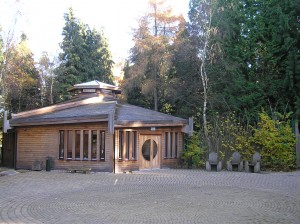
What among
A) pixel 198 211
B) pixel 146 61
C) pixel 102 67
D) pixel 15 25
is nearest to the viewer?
pixel 198 211

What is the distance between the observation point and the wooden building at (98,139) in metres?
18.1

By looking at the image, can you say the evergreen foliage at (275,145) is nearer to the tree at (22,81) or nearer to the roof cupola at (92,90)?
the roof cupola at (92,90)

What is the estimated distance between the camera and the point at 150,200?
994 cm

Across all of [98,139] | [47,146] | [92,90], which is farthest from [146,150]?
[92,90]

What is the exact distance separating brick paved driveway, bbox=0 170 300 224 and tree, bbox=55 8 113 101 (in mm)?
25564

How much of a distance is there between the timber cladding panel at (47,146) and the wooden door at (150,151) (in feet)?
6.79

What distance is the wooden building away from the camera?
713 inches

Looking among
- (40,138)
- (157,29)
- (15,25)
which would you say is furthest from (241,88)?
(15,25)

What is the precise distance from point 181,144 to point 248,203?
40.5 ft

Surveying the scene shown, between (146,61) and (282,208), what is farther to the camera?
(146,61)

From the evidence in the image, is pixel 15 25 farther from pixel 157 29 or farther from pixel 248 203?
pixel 248 203

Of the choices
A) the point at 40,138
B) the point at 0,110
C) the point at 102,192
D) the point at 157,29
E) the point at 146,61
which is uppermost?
the point at 157,29

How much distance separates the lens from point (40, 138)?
19.7 m

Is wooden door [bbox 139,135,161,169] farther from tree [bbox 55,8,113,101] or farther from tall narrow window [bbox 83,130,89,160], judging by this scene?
tree [bbox 55,8,113,101]
